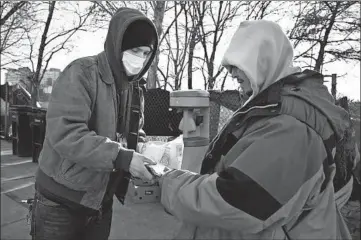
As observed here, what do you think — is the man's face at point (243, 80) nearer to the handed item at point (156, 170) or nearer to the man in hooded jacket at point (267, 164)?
the man in hooded jacket at point (267, 164)

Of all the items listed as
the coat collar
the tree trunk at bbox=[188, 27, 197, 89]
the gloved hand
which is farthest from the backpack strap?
the tree trunk at bbox=[188, 27, 197, 89]

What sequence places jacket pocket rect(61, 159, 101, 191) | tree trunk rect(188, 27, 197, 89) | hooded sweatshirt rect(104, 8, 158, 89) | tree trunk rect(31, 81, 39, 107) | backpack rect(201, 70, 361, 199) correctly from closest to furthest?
backpack rect(201, 70, 361, 199)
jacket pocket rect(61, 159, 101, 191)
hooded sweatshirt rect(104, 8, 158, 89)
tree trunk rect(31, 81, 39, 107)
tree trunk rect(188, 27, 197, 89)

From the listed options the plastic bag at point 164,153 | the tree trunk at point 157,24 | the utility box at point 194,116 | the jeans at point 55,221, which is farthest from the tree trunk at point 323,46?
the jeans at point 55,221

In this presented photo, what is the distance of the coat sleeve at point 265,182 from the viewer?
3.42ft

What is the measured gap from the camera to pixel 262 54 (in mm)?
1270

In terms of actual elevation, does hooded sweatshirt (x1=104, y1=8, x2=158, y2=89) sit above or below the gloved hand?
above

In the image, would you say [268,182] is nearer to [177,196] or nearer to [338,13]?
[177,196]

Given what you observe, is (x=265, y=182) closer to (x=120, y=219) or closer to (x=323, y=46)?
(x=120, y=219)

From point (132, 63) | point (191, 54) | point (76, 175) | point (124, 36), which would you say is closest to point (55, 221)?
point (76, 175)

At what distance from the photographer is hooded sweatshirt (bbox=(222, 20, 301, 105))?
127 centimetres

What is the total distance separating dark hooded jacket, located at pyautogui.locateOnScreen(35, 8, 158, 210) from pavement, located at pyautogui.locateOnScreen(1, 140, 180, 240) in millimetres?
1412

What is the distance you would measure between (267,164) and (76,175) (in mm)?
988

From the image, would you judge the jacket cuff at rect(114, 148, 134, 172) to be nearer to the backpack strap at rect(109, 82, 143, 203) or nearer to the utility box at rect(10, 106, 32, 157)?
the backpack strap at rect(109, 82, 143, 203)

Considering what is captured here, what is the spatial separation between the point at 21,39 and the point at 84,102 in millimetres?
9908
